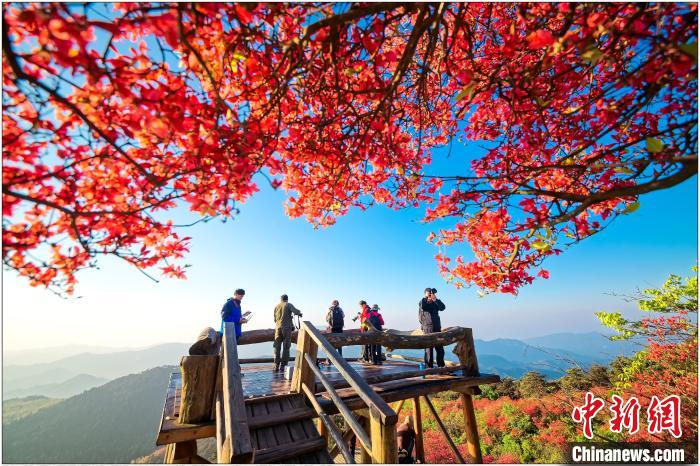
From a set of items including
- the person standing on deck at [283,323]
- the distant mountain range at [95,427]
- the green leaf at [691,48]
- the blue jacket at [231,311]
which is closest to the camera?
the green leaf at [691,48]

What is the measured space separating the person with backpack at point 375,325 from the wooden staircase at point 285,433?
4826 mm

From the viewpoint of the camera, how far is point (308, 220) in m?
7.34

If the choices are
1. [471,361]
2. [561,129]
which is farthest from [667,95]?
[471,361]

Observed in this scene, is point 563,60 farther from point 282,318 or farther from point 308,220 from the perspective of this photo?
point 282,318

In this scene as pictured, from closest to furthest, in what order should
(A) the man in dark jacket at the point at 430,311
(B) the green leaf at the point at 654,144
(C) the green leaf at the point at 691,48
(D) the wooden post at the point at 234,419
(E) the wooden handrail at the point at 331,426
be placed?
1. (C) the green leaf at the point at 691,48
2. (B) the green leaf at the point at 654,144
3. (D) the wooden post at the point at 234,419
4. (E) the wooden handrail at the point at 331,426
5. (A) the man in dark jacket at the point at 430,311

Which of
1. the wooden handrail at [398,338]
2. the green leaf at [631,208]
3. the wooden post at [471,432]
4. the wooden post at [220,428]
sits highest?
the green leaf at [631,208]

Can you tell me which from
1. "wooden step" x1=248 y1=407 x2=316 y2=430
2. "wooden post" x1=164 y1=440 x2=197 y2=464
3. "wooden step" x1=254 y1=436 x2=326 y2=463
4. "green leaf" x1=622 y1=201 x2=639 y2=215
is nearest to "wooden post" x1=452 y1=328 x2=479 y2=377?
"wooden step" x1=248 y1=407 x2=316 y2=430

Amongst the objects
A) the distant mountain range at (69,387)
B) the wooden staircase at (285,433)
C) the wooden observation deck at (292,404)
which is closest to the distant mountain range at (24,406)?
the wooden observation deck at (292,404)

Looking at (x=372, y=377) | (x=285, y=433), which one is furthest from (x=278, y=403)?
(x=372, y=377)

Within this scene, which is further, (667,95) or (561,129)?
(561,129)

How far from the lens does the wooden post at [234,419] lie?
306cm

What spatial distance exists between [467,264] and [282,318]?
463cm

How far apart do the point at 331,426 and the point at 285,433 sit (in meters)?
0.72

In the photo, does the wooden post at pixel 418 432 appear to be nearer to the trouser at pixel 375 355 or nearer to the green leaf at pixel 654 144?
the trouser at pixel 375 355
